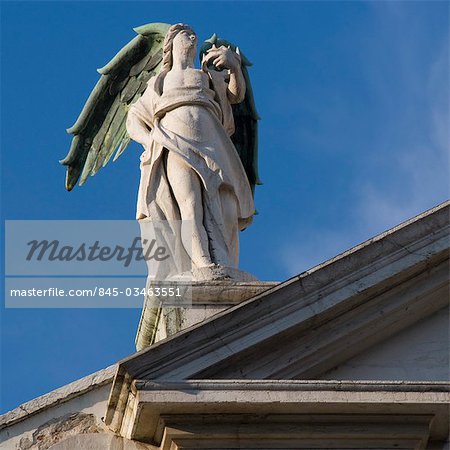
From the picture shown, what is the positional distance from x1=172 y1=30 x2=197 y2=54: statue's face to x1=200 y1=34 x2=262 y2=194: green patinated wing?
411 mm

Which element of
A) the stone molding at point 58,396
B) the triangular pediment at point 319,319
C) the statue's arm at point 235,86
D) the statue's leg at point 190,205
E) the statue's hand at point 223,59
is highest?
the statue's hand at point 223,59

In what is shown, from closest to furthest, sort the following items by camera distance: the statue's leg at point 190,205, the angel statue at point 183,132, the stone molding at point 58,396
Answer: the stone molding at point 58,396, the statue's leg at point 190,205, the angel statue at point 183,132

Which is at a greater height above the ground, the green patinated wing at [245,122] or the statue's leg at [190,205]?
the green patinated wing at [245,122]

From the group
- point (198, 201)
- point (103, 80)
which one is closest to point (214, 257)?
point (198, 201)

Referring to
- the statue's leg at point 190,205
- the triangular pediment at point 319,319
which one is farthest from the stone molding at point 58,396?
the statue's leg at point 190,205

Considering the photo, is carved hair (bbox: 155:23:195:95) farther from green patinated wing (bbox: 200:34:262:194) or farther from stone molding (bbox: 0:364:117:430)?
stone molding (bbox: 0:364:117:430)

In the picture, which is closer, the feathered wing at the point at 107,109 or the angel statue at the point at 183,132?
the angel statue at the point at 183,132

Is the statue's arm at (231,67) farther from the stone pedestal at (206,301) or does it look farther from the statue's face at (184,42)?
the stone pedestal at (206,301)

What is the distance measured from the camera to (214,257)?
42.7 feet

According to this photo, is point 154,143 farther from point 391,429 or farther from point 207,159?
point 391,429

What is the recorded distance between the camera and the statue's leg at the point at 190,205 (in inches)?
512

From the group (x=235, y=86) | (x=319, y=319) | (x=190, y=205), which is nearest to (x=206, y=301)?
(x=319, y=319)

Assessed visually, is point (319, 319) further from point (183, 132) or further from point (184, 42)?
point (184, 42)

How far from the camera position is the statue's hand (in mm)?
14117
